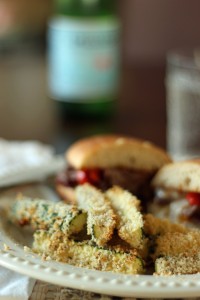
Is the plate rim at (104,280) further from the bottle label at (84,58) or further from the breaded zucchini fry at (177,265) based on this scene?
the bottle label at (84,58)

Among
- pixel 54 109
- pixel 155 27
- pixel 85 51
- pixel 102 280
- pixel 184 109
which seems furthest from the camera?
pixel 155 27

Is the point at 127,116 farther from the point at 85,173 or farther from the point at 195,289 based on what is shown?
the point at 195,289

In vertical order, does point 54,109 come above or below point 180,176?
below

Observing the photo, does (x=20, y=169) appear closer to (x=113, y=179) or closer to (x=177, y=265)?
(x=113, y=179)

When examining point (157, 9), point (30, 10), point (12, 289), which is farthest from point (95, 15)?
point (30, 10)

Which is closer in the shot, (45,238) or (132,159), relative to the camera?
(45,238)

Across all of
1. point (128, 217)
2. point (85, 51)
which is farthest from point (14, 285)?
point (85, 51)

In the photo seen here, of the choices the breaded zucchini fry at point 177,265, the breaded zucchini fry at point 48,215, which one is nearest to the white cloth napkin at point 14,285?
the breaded zucchini fry at point 48,215
